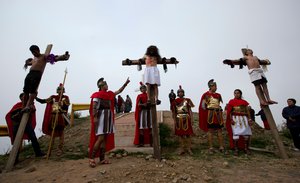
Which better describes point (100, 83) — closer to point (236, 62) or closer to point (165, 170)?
point (165, 170)

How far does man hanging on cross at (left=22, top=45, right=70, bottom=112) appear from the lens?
585cm

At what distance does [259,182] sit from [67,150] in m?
5.57

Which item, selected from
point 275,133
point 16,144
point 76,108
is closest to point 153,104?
point 275,133

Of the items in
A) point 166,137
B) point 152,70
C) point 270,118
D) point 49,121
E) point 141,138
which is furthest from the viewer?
point 166,137

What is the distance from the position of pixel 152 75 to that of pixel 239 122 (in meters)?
2.98

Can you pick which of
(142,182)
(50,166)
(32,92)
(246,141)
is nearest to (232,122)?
(246,141)

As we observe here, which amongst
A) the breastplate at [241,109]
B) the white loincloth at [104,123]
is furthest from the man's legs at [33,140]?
the breastplate at [241,109]

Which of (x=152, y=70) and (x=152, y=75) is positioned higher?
(x=152, y=70)

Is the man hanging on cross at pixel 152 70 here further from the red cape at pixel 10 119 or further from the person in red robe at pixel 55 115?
the red cape at pixel 10 119

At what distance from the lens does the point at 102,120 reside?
202 inches

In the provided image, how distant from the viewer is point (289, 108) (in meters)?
7.09

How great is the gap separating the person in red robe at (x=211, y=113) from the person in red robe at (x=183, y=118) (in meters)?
0.40

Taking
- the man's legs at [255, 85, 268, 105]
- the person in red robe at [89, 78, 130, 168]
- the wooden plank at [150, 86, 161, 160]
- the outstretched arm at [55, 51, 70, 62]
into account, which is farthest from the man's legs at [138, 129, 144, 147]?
the man's legs at [255, 85, 268, 105]

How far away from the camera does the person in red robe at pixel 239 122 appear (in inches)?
242
